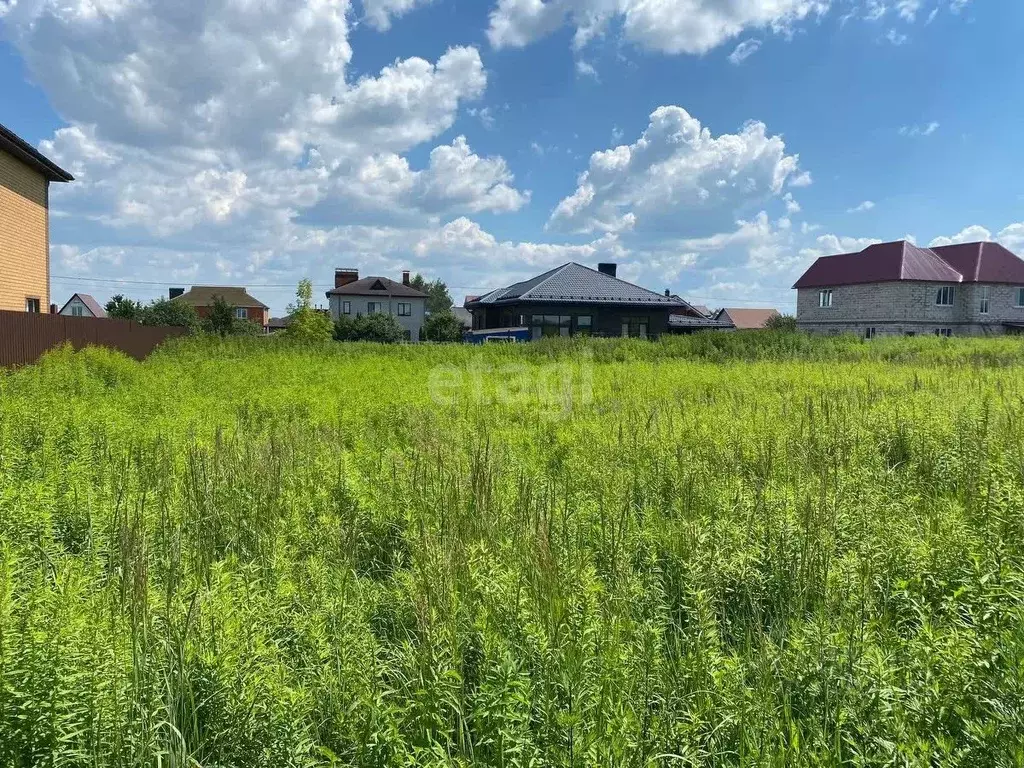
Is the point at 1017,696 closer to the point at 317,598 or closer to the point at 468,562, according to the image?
the point at 468,562

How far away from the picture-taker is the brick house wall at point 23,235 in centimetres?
1727

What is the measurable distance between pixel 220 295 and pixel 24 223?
58177 mm

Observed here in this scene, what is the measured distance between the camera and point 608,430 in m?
6.49


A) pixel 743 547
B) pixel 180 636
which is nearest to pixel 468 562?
pixel 180 636

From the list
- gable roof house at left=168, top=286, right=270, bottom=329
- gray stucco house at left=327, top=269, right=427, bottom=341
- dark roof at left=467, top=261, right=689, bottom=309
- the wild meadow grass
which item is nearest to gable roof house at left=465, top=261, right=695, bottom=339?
dark roof at left=467, top=261, right=689, bottom=309

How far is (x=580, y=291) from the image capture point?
40969mm

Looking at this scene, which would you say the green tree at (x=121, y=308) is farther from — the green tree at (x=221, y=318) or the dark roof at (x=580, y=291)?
the dark roof at (x=580, y=291)

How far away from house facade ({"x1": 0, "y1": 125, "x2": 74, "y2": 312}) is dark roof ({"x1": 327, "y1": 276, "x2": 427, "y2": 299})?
42.9 metres

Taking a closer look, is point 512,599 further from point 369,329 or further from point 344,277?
point 344,277

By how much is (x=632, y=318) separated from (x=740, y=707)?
130 ft

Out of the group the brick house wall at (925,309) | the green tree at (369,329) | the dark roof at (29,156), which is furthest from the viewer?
the green tree at (369,329)

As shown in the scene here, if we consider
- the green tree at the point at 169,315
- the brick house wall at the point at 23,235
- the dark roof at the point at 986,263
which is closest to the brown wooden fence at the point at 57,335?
the brick house wall at the point at 23,235

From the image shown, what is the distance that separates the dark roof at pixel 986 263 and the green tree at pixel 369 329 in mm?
41744

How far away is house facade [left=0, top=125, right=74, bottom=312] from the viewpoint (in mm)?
17188
